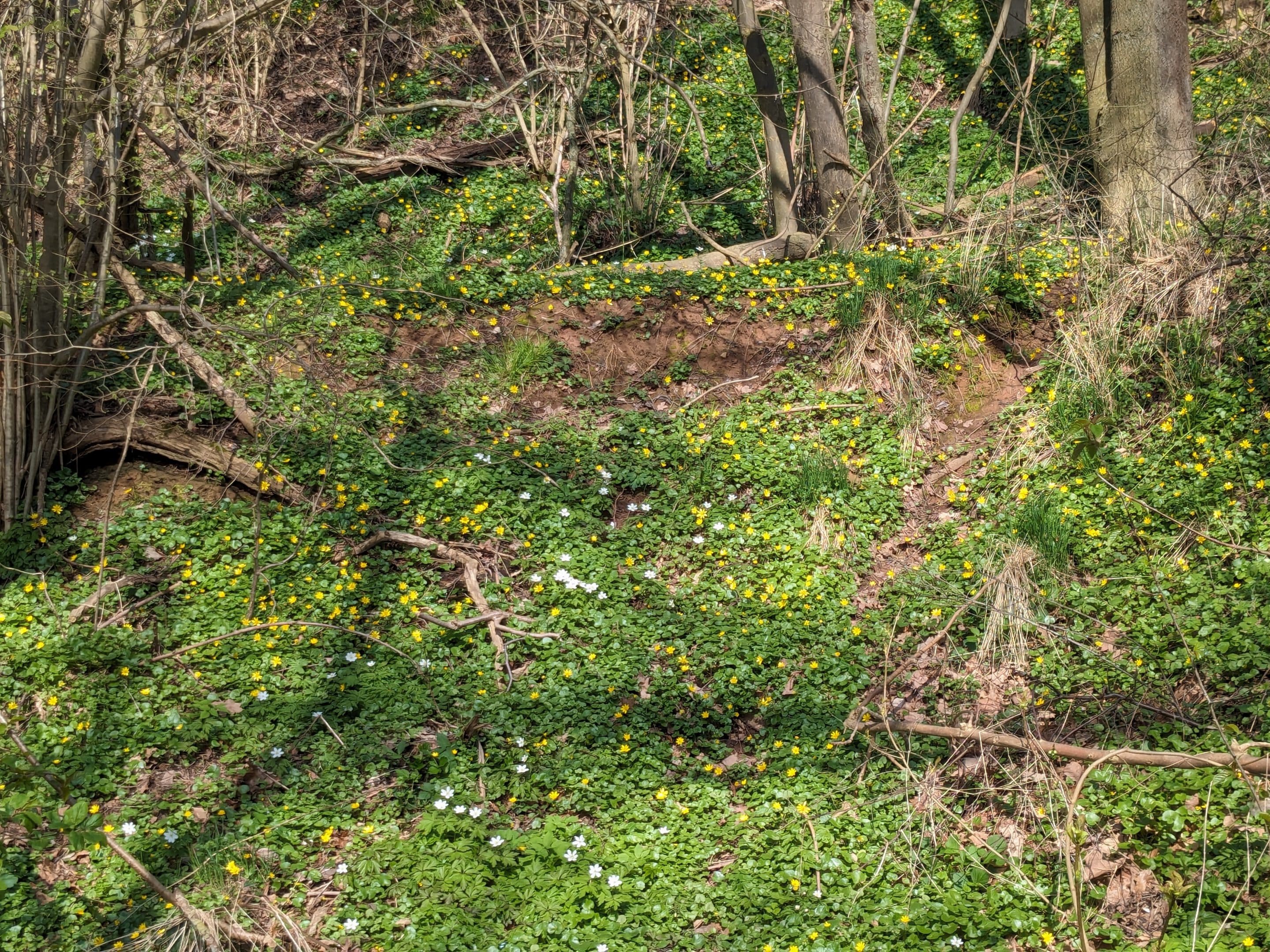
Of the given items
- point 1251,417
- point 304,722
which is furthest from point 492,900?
point 1251,417

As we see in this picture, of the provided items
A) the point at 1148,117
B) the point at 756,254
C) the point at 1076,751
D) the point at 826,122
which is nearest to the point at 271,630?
the point at 1076,751

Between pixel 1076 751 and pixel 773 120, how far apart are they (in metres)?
5.79

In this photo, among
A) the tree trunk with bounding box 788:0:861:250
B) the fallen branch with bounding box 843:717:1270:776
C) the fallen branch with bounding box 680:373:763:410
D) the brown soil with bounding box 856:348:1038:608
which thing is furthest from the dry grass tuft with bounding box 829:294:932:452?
the fallen branch with bounding box 843:717:1270:776

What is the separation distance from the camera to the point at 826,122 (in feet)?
25.3

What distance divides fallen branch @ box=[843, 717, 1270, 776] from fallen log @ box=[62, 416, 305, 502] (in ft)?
11.5

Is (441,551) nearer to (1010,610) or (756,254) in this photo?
(1010,610)

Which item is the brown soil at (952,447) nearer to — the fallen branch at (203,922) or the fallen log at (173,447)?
the fallen branch at (203,922)

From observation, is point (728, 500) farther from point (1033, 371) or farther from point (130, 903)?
point (130, 903)

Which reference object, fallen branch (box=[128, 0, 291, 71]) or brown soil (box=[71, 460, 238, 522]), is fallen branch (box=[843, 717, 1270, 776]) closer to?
brown soil (box=[71, 460, 238, 522])

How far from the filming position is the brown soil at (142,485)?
5684 millimetres

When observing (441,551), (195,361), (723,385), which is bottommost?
(441,551)

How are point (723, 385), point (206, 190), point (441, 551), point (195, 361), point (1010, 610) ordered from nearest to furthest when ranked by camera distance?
point (1010, 610)
point (441, 551)
point (195, 361)
point (206, 190)
point (723, 385)

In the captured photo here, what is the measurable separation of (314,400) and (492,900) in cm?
358

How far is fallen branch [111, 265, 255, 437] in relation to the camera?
5.79 meters
